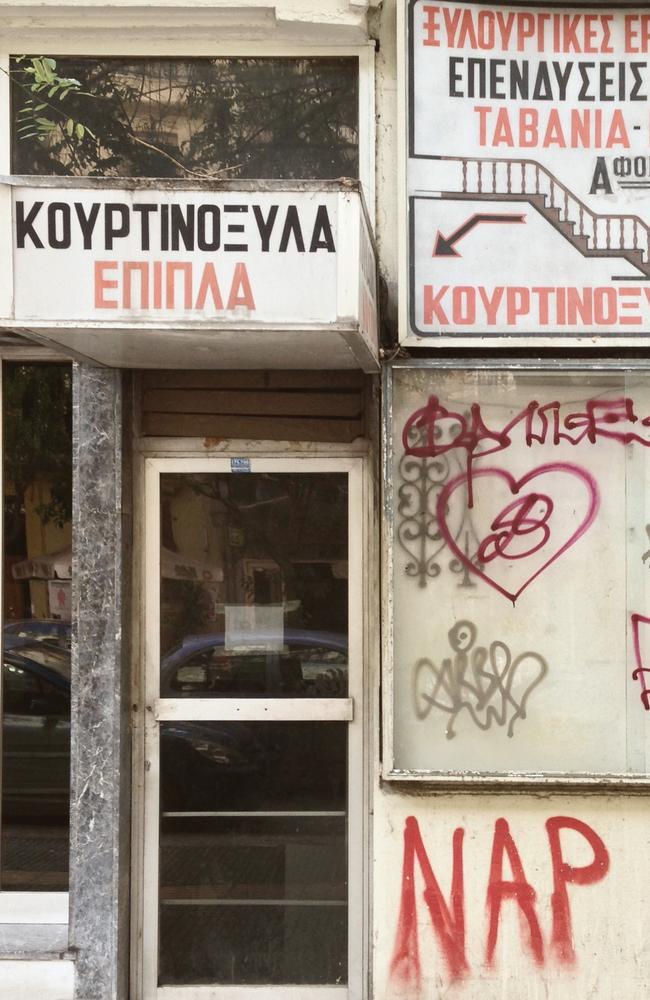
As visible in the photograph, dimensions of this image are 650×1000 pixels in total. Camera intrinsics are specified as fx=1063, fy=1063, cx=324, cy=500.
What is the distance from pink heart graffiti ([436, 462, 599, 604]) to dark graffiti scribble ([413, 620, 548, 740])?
0.90 ft

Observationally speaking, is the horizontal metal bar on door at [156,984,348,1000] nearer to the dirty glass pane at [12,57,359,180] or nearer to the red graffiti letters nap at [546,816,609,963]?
the red graffiti letters nap at [546,816,609,963]

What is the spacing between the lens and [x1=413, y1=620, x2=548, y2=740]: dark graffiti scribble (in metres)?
4.65

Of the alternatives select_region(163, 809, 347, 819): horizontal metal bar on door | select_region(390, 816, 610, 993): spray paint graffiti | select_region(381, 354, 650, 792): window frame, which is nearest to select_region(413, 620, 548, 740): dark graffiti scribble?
select_region(381, 354, 650, 792): window frame

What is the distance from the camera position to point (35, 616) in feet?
16.3

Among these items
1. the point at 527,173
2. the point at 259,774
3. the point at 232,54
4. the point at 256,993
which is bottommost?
the point at 256,993

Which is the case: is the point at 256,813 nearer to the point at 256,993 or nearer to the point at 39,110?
the point at 256,993

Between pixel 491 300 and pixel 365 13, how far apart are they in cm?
142

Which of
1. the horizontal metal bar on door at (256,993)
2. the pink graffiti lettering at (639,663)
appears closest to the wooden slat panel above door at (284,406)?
the pink graffiti lettering at (639,663)

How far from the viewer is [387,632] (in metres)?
4.60

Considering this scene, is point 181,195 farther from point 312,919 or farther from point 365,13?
point 312,919

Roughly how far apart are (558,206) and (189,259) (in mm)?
1917

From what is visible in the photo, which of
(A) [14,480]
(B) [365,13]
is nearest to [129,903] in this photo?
(A) [14,480]

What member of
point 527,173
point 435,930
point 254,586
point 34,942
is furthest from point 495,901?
point 527,173

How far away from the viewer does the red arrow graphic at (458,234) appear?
4.70m
